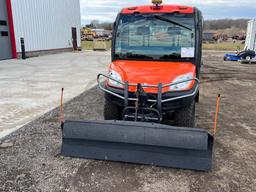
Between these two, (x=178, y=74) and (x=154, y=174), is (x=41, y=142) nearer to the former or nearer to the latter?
(x=154, y=174)

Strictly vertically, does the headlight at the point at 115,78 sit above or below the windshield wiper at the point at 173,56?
below

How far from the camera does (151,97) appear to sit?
11.5ft

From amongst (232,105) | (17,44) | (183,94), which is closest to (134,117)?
(183,94)

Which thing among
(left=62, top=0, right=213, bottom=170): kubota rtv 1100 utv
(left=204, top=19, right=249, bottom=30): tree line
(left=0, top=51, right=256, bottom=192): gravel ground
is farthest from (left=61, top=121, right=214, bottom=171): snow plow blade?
(left=204, top=19, right=249, bottom=30): tree line

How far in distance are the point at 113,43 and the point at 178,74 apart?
4.80 feet

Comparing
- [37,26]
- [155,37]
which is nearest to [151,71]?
[155,37]

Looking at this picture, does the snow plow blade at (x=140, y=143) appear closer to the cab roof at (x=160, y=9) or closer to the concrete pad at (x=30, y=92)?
the concrete pad at (x=30, y=92)

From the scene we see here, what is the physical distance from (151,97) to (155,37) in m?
1.32

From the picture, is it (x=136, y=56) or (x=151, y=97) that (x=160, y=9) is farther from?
(x=151, y=97)

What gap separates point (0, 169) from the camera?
3.20m

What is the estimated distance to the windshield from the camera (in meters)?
4.16

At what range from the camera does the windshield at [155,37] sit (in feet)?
13.6

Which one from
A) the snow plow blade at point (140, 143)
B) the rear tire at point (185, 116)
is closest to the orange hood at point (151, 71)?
the rear tire at point (185, 116)

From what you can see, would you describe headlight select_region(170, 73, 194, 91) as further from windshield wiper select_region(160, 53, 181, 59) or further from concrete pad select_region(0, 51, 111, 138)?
concrete pad select_region(0, 51, 111, 138)
